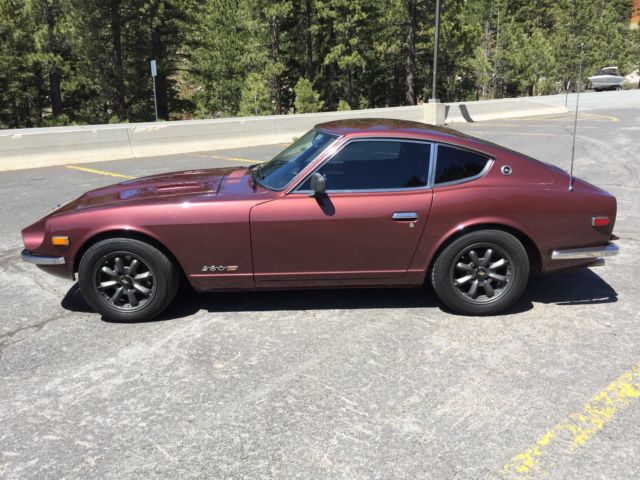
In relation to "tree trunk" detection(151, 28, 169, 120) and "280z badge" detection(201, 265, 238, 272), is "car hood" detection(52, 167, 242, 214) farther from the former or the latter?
"tree trunk" detection(151, 28, 169, 120)

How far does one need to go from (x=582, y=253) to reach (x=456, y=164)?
1.17 m

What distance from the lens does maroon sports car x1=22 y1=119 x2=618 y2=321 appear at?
3900mm

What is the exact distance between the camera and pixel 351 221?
3.91m

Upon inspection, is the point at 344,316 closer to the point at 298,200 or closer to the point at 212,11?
the point at 298,200

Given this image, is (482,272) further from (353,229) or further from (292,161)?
(292,161)

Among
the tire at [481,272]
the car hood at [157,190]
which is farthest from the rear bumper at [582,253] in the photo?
the car hood at [157,190]

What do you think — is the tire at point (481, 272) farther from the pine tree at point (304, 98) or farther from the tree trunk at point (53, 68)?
the tree trunk at point (53, 68)

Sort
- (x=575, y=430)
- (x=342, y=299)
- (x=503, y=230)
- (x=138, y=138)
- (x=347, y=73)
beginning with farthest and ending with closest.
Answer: (x=347, y=73)
(x=138, y=138)
(x=342, y=299)
(x=503, y=230)
(x=575, y=430)

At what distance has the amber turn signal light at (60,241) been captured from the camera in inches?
155

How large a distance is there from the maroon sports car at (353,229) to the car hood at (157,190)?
0.03 metres

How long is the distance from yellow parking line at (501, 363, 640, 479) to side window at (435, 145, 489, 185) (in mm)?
1707

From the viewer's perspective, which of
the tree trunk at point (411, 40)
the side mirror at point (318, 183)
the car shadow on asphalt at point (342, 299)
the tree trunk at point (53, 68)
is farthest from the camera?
the tree trunk at point (411, 40)

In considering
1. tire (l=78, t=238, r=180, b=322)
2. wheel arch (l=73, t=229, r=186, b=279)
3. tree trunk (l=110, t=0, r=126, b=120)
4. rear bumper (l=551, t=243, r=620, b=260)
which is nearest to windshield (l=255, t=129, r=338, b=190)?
wheel arch (l=73, t=229, r=186, b=279)

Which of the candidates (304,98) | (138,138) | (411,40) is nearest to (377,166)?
(138,138)
